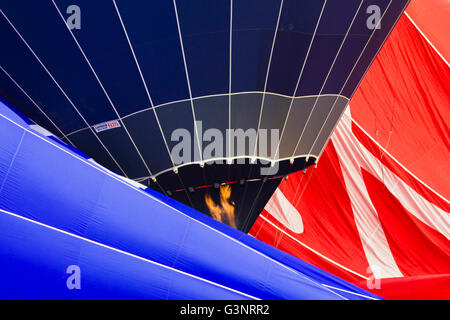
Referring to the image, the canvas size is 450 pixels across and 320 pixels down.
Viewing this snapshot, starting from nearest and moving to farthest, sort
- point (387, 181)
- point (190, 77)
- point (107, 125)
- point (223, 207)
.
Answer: point (190, 77), point (107, 125), point (223, 207), point (387, 181)

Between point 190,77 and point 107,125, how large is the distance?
2.00 feet

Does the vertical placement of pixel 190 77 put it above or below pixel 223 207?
above

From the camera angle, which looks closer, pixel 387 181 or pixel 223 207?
pixel 223 207

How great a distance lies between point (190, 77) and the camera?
416cm

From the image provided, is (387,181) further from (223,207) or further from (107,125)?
(107,125)

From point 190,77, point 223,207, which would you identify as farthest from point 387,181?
point 190,77

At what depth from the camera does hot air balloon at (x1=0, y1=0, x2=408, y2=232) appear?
3947 millimetres

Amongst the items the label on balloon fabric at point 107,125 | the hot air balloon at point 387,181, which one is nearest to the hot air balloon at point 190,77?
the label on balloon fabric at point 107,125

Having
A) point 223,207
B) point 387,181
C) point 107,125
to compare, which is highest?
point 387,181


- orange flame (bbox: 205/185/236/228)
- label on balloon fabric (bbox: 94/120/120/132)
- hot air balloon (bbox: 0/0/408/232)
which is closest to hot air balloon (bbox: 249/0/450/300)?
orange flame (bbox: 205/185/236/228)

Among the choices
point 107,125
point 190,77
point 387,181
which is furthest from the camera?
point 387,181
